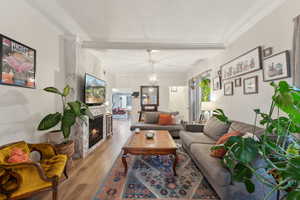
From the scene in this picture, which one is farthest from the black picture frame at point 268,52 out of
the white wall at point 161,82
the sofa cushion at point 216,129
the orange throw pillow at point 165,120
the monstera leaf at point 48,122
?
the white wall at point 161,82

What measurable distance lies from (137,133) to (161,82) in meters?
4.12

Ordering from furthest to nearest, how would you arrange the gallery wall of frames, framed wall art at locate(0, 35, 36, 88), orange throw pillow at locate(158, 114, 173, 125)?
1. orange throw pillow at locate(158, 114, 173, 125)
2. the gallery wall of frames
3. framed wall art at locate(0, 35, 36, 88)

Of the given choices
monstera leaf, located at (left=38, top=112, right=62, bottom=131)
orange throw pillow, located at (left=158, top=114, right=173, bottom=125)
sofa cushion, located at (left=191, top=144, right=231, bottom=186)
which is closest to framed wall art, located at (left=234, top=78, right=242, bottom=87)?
sofa cushion, located at (left=191, top=144, right=231, bottom=186)

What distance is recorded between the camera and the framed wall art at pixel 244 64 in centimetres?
226

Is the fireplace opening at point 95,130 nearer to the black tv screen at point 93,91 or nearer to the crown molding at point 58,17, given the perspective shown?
the black tv screen at point 93,91

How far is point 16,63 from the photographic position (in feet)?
6.14

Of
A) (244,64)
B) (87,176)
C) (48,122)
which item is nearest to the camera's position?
(48,122)

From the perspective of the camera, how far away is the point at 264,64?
7.00 ft

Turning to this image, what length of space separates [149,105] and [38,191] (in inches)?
219

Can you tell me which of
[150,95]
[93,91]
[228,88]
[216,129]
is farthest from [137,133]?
[150,95]

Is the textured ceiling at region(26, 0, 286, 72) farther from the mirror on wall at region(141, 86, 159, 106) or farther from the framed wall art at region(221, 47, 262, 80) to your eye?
the mirror on wall at region(141, 86, 159, 106)

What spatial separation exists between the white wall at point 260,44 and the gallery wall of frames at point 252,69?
8 cm

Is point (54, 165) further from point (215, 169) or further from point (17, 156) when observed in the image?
point (215, 169)

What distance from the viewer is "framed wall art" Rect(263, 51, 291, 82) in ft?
5.76
